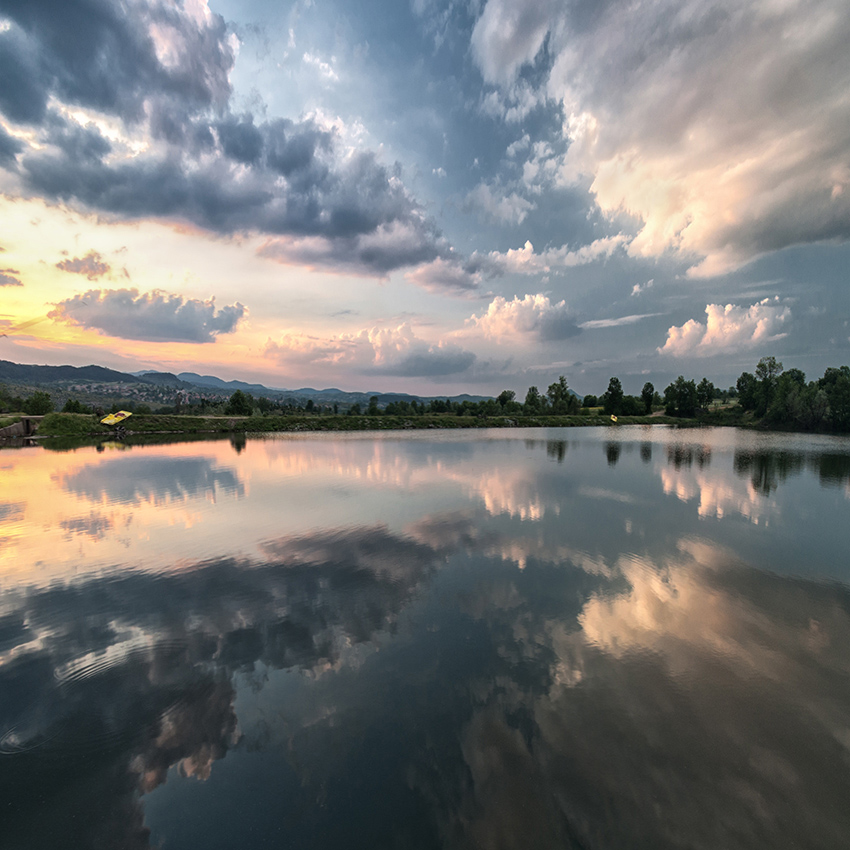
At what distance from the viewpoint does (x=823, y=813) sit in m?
5.09

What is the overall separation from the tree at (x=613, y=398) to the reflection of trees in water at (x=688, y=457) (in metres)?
100.0

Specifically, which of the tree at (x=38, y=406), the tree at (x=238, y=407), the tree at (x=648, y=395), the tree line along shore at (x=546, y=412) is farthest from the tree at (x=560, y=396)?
the tree at (x=38, y=406)

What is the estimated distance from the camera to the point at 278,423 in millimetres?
86062

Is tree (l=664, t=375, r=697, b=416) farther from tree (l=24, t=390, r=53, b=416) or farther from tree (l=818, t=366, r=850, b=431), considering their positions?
tree (l=24, t=390, r=53, b=416)

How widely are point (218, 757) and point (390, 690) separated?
291 centimetres

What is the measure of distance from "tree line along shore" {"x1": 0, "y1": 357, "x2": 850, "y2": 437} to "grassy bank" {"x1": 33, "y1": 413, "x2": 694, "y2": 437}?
0.17m

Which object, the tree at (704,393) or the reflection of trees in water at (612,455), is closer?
the reflection of trees in water at (612,455)

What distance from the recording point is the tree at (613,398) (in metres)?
141

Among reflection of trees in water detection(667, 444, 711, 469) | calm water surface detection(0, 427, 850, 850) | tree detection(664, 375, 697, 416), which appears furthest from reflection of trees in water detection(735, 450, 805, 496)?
tree detection(664, 375, 697, 416)

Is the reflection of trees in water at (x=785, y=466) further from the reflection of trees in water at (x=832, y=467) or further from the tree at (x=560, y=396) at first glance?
the tree at (x=560, y=396)

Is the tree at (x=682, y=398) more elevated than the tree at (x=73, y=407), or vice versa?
the tree at (x=682, y=398)

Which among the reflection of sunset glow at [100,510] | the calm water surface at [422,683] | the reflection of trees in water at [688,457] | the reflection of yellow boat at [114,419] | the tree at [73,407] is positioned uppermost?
the tree at [73,407]

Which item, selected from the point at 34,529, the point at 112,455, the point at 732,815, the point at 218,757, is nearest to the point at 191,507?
the point at 34,529

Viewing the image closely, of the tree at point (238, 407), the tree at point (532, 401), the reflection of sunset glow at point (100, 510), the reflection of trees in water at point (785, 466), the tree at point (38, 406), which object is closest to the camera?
the reflection of sunset glow at point (100, 510)
